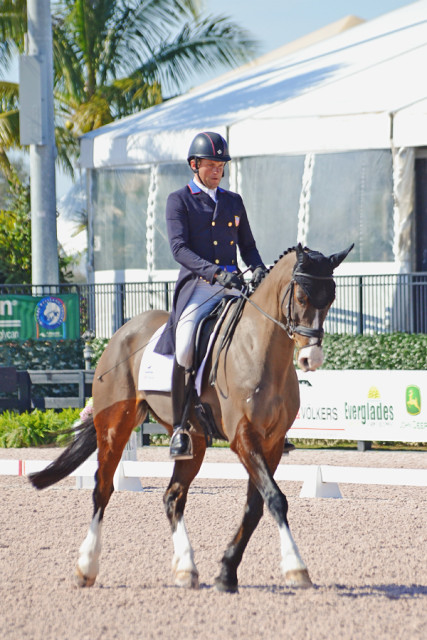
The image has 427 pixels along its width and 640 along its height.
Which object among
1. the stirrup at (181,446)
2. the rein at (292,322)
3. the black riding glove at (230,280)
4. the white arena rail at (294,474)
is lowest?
the white arena rail at (294,474)

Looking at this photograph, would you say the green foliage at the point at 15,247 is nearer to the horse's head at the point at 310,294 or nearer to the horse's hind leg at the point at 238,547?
the horse's hind leg at the point at 238,547

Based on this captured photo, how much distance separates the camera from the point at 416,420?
13438 mm

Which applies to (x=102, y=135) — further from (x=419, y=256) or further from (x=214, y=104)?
(x=419, y=256)

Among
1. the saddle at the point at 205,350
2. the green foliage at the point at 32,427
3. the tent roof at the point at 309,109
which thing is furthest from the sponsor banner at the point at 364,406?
the saddle at the point at 205,350

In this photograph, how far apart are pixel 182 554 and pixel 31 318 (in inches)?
516

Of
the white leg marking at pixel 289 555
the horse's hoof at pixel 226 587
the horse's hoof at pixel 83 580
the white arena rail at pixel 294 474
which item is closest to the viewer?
the white leg marking at pixel 289 555

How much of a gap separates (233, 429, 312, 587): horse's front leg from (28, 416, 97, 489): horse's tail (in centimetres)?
191

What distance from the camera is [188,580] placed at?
6.14m

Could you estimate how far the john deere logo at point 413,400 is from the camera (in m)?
13.4

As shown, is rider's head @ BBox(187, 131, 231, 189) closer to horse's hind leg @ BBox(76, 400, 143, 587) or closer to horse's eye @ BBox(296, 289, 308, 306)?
horse's eye @ BBox(296, 289, 308, 306)

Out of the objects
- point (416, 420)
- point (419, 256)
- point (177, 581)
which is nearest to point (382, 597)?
point (177, 581)

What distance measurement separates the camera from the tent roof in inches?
783

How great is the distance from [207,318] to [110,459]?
120 centimetres

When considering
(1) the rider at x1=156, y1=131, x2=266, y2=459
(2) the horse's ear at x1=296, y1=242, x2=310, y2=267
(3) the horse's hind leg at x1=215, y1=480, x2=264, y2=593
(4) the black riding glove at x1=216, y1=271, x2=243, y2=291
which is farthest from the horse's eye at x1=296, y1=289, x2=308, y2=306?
(3) the horse's hind leg at x1=215, y1=480, x2=264, y2=593
